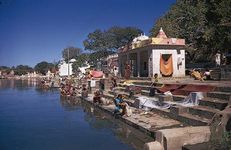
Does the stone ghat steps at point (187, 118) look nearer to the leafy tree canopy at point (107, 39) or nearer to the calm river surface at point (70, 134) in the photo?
the calm river surface at point (70, 134)

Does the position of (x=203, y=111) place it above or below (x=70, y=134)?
above

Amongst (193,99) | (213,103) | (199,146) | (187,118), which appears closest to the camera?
(199,146)

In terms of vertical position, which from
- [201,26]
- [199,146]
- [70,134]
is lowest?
[70,134]

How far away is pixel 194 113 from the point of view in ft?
36.9

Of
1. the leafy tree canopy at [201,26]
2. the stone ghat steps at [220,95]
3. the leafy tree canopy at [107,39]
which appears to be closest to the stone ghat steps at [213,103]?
the stone ghat steps at [220,95]

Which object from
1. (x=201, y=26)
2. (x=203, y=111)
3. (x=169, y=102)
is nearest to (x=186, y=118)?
(x=203, y=111)

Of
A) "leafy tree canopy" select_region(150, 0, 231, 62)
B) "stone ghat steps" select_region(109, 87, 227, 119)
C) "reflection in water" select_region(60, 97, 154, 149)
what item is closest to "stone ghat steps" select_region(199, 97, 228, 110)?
"stone ghat steps" select_region(109, 87, 227, 119)

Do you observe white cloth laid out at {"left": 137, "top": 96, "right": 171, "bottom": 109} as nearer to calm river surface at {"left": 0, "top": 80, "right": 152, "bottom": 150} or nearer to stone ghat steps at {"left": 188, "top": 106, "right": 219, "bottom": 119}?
calm river surface at {"left": 0, "top": 80, "right": 152, "bottom": 150}

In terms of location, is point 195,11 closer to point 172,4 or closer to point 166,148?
point 172,4

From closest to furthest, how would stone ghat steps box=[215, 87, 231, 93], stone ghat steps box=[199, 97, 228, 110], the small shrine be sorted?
stone ghat steps box=[199, 97, 228, 110] < stone ghat steps box=[215, 87, 231, 93] < the small shrine

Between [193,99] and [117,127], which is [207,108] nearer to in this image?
[193,99]

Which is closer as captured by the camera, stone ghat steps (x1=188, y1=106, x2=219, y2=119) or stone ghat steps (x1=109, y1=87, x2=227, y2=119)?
stone ghat steps (x1=188, y1=106, x2=219, y2=119)

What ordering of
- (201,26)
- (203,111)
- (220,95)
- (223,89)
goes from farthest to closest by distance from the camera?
(201,26) < (223,89) < (220,95) < (203,111)

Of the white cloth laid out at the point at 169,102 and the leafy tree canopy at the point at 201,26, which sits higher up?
the leafy tree canopy at the point at 201,26
